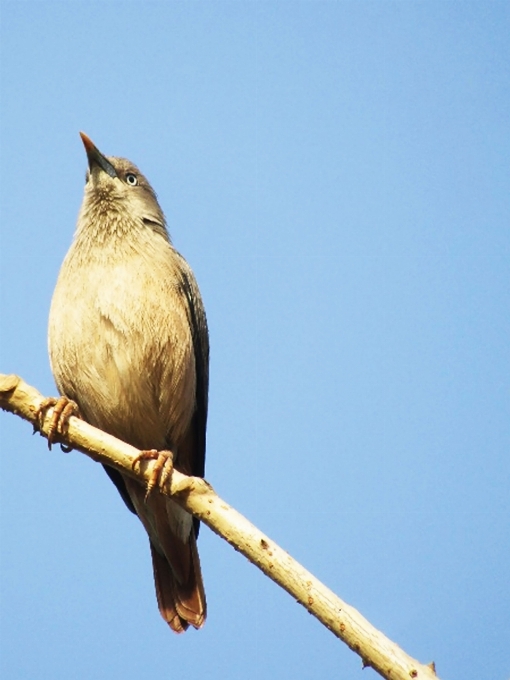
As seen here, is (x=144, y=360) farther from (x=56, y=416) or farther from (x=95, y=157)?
(x=95, y=157)

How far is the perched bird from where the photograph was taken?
5.60 meters

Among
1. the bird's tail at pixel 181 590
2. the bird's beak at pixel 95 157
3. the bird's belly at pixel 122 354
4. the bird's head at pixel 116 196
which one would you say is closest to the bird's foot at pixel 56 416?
the bird's belly at pixel 122 354

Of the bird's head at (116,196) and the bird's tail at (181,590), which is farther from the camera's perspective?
the bird's head at (116,196)

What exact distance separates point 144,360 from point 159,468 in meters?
0.94

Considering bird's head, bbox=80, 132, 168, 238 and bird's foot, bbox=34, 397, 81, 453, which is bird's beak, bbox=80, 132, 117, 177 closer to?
bird's head, bbox=80, 132, 168, 238

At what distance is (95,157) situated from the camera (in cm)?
658

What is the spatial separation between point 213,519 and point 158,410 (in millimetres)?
1778

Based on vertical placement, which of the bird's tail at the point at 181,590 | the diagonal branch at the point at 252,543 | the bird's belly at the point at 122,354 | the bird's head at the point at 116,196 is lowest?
the diagonal branch at the point at 252,543

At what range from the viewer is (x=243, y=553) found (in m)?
3.87

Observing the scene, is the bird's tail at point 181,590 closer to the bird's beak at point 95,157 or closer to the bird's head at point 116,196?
the bird's head at point 116,196

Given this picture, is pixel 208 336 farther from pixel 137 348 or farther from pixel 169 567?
pixel 169 567

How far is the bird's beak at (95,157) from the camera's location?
6.54 metres

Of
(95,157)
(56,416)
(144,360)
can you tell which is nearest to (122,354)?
(144,360)

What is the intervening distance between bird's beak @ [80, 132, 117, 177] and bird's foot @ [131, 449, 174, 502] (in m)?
2.53
